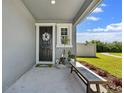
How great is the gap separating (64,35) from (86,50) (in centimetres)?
457

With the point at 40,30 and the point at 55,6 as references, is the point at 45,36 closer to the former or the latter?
the point at 40,30

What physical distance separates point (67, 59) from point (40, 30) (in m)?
2.26

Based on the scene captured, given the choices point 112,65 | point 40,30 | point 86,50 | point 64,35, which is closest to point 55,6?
point 64,35

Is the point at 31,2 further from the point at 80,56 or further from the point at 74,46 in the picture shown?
the point at 80,56

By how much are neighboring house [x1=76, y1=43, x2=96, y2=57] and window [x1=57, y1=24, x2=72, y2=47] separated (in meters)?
4.12

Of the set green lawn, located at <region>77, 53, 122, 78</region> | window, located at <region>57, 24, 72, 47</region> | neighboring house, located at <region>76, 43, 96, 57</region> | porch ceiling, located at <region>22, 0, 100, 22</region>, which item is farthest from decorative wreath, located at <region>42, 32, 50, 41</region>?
neighboring house, located at <region>76, 43, 96, 57</region>

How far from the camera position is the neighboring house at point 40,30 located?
4394mm

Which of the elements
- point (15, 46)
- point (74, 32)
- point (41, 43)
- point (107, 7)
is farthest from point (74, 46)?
point (15, 46)

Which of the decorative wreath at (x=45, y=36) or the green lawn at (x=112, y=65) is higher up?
the decorative wreath at (x=45, y=36)

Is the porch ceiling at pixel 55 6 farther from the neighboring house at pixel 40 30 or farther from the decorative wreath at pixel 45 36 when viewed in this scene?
the decorative wreath at pixel 45 36

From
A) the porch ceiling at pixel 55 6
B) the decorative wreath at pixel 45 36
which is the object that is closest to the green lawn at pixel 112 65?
the porch ceiling at pixel 55 6

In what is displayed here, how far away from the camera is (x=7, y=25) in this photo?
12.3 feet

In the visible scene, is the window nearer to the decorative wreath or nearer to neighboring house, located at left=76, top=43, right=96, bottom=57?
the decorative wreath

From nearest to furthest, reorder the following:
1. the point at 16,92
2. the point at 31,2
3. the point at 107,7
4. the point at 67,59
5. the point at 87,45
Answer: the point at 16,92
the point at 31,2
the point at 107,7
the point at 67,59
the point at 87,45
